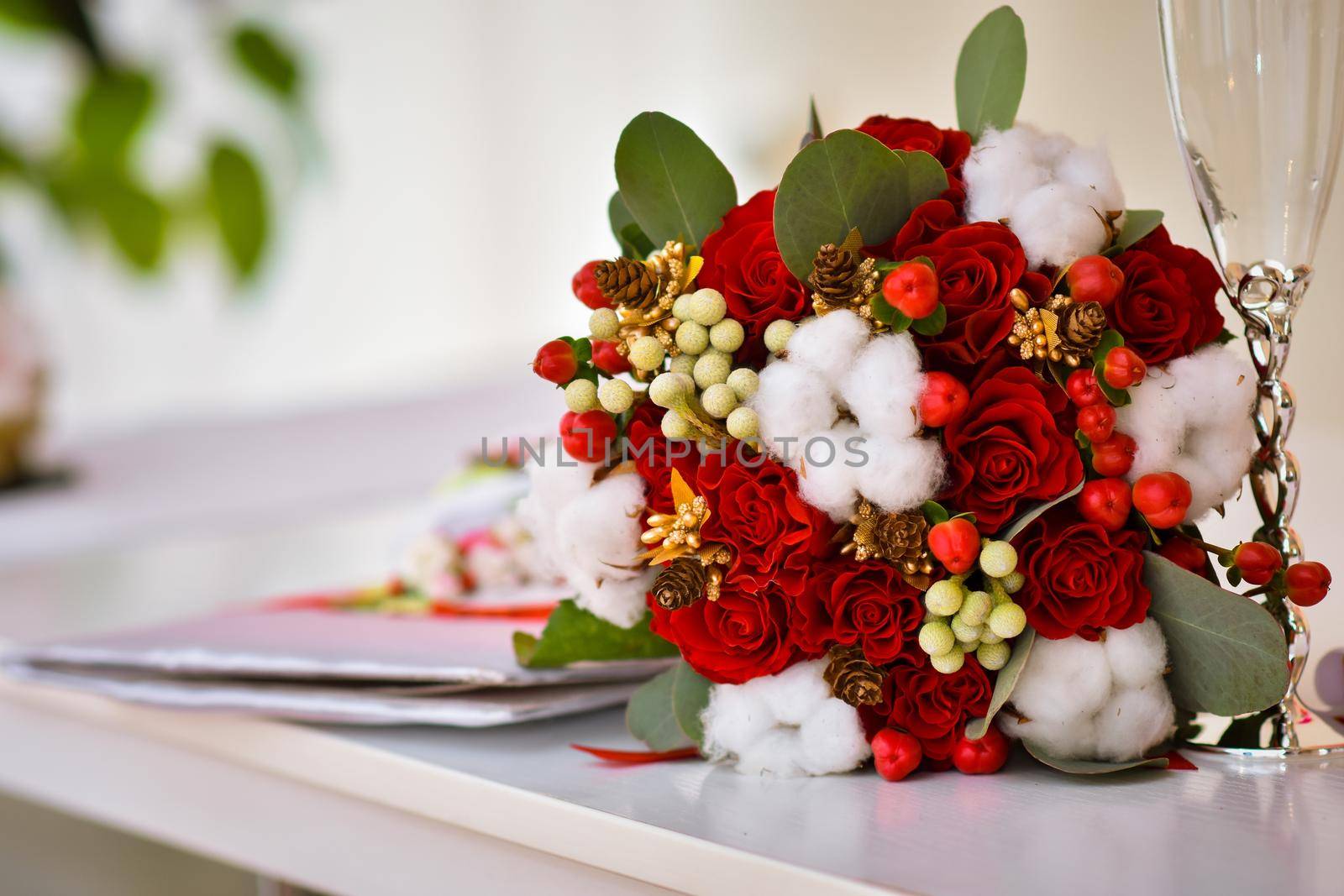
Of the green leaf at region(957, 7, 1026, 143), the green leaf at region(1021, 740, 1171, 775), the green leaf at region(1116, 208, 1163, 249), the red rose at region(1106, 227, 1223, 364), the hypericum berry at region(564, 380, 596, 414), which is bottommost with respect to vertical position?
the green leaf at region(1021, 740, 1171, 775)

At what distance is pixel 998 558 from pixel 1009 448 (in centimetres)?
4

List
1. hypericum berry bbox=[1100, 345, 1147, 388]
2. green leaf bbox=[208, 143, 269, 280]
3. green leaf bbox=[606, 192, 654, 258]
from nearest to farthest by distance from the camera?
hypericum berry bbox=[1100, 345, 1147, 388]
green leaf bbox=[606, 192, 654, 258]
green leaf bbox=[208, 143, 269, 280]

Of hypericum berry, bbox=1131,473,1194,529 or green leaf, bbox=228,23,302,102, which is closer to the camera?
hypericum berry, bbox=1131,473,1194,529

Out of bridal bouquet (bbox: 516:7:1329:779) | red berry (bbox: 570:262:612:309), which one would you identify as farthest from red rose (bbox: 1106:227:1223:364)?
red berry (bbox: 570:262:612:309)

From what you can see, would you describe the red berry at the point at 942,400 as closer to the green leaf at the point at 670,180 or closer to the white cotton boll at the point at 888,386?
the white cotton boll at the point at 888,386

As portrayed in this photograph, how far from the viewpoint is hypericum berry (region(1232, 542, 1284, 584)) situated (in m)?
0.49

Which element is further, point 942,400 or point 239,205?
point 239,205

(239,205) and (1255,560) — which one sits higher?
(239,205)

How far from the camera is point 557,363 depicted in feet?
1.67

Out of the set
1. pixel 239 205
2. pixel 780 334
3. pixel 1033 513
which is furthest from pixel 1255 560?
pixel 239 205

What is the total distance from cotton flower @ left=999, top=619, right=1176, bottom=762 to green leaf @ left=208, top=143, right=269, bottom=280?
2.07 m

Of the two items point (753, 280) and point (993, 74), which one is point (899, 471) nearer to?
point (753, 280)

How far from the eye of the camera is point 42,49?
8.24 feet

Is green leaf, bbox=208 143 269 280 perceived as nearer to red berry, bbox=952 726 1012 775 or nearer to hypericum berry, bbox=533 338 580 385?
hypericum berry, bbox=533 338 580 385
